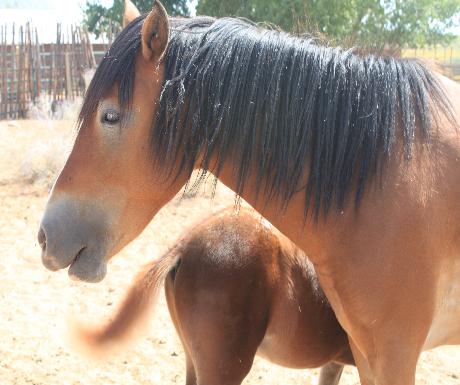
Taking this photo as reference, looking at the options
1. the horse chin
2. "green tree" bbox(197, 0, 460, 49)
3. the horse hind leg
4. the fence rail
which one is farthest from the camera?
the fence rail

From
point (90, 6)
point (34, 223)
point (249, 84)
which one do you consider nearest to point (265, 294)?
point (249, 84)

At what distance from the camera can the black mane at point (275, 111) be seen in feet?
6.10

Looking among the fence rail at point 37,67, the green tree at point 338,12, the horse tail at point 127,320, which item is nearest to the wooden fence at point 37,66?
the fence rail at point 37,67

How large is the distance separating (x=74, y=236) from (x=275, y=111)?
74cm

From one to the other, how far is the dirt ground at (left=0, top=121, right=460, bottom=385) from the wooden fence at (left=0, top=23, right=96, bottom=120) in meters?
8.77

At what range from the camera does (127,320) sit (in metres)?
2.70

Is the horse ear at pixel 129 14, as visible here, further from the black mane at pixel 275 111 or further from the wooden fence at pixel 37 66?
the wooden fence at pixel 37 66

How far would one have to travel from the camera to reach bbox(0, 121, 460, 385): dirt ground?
3508 mm

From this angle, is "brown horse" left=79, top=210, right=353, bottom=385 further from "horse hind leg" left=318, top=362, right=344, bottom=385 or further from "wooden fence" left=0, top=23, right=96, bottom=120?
"wooden fence" left=0, top=23, right=96, bottom=120

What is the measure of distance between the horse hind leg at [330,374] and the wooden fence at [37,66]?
12.9 meters

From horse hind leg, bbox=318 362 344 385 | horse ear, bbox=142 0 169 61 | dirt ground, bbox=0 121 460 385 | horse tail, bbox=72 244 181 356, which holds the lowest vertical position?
dirt ground, bbox=0 121 460 385

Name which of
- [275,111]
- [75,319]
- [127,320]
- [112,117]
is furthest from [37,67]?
[275,111]

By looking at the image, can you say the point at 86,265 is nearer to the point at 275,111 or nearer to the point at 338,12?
the point at 275,111

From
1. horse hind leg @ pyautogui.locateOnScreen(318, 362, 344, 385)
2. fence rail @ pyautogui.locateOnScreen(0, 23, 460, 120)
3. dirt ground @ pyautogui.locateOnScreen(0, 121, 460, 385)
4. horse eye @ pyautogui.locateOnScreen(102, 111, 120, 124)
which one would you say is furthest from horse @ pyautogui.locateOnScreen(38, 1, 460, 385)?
fence rail @ pyautogui.locateOnScreen(0, 23, 460, 120)
